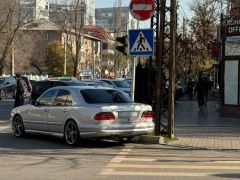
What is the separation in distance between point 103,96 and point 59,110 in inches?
45.4

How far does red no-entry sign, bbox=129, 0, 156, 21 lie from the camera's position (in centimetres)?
1538

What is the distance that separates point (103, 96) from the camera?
1454 centimetres

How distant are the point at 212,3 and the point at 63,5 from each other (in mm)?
45554

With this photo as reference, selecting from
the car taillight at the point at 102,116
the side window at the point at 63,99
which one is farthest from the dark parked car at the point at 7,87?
the car taillight at the point at 102,116

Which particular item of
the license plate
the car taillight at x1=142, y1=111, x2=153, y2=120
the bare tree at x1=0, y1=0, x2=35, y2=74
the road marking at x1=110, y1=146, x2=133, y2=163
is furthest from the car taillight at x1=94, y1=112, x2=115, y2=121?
the bare tree at x1=0, y1=0, x2=35, y2=74

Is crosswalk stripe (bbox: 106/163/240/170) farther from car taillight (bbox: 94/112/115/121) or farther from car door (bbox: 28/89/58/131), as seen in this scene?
car door (bbox: 28/89/58/131)

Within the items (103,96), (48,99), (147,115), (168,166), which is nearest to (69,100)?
(103,96)

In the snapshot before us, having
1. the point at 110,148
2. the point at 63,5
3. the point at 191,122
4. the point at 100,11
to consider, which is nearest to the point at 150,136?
the point at 110,148

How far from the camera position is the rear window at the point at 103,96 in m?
14.2

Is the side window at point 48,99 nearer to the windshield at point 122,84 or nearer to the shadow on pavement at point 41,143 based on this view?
the shadow on pavement at point 41,143

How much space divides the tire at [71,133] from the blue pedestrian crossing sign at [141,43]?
2.80 metres

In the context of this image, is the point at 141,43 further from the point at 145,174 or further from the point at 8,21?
the point at 8,21

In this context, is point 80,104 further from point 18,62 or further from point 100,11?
point 100,11

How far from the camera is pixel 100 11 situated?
140250mm
